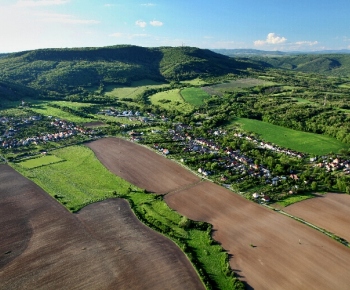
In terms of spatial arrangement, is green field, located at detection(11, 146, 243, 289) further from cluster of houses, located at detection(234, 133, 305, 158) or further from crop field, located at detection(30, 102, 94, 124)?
cluster of houses, located at detection(234, 133, 305, 158)

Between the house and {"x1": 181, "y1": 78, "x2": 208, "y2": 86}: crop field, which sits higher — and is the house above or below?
below

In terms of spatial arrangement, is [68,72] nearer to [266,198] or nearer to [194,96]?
[194,96]

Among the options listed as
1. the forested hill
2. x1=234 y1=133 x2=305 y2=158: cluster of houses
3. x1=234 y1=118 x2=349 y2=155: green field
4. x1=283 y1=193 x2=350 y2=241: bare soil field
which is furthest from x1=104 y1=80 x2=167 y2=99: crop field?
x1=283 y1=193 x2=350 y2=241: bare soil field

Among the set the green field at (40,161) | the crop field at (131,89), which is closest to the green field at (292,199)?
the green field at (40,161)

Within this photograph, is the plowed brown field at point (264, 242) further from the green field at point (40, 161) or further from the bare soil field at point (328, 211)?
the green field at point (40, 161)

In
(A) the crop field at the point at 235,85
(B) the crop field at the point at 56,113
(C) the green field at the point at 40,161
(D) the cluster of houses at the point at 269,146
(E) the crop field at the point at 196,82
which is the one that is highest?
(E) the crop field at the point at 196,82

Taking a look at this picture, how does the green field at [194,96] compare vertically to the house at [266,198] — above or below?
above

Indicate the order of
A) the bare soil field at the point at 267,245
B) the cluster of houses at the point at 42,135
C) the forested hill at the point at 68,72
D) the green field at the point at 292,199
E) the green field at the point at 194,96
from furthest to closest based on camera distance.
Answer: the forested hill at the point at 68,72, the green field at the point at 194,96, the cluster of houses at the point at 42,135, the green field at the point at 292,199, the bare soil field at the point at 267,245
